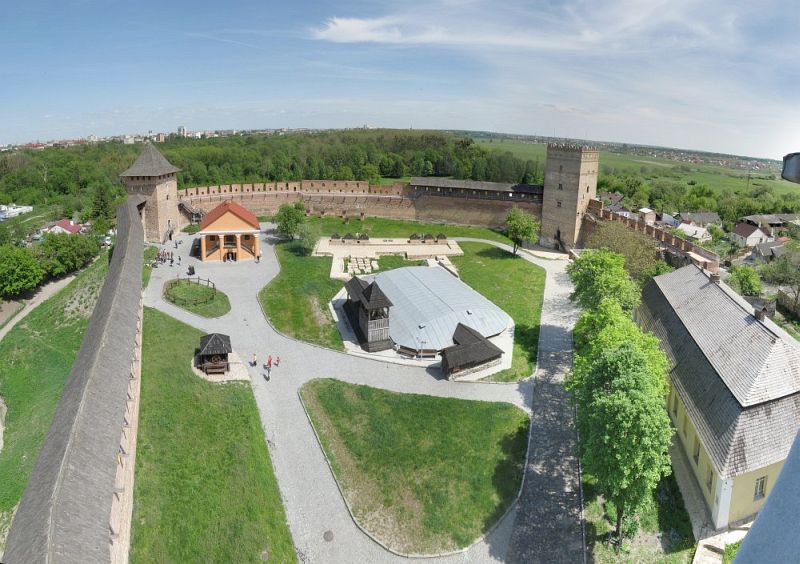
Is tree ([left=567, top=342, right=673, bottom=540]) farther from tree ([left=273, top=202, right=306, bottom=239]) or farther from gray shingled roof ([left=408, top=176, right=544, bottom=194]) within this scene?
gray shingled roof ([left=408, top=176, right=544, bottom=194])

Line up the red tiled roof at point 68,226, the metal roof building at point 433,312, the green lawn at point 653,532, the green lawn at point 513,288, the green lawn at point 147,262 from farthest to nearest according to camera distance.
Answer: the red tiled roof at point 68,226 → the green lawn at point 147,262 → the metal roof building at point 433,312 → the green lawn at point 513,288 → the green lawn at point 653,532

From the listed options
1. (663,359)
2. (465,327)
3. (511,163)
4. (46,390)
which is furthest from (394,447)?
(511,163)

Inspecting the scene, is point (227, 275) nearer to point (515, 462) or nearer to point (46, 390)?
point (46, 390)

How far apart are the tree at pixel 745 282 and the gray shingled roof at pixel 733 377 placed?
47.1 ft

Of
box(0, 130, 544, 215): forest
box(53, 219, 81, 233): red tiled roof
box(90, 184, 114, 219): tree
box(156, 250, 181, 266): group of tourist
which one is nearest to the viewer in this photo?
box(156, 250, 181, 266): group of tourist

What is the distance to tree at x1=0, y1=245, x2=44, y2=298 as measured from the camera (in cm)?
3169

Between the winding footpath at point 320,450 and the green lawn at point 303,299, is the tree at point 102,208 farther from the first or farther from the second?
the winding footpath at point 320,450

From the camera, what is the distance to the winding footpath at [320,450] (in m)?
14.0

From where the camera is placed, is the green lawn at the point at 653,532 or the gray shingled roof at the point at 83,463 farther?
the green lawn at the point at 653,532

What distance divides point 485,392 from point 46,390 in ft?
57.4

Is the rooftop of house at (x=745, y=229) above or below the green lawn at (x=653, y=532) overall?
above

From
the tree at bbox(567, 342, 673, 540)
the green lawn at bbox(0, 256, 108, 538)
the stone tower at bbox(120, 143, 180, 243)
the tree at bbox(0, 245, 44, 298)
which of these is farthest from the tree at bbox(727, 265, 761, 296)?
the tree at bbox(0, 245, 44, 298)

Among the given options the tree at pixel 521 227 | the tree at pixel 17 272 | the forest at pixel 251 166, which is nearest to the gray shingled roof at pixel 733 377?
the tree at pixel 521 227

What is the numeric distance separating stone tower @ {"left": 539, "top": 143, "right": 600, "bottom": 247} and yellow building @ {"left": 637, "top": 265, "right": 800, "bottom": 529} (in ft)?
65.9
